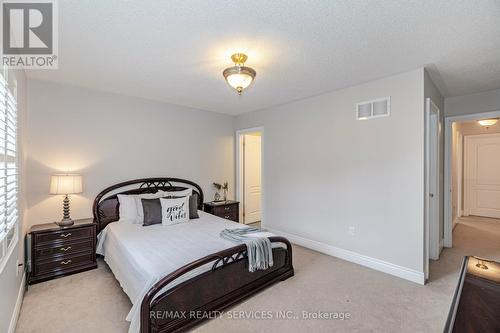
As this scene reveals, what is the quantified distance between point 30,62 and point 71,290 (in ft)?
8.63

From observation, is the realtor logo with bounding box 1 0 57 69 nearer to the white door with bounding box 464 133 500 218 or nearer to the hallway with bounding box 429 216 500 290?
the hallway with bounding box 429 216 500 290

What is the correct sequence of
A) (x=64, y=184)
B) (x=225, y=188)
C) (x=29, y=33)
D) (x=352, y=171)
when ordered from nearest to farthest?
(x=29, y=33) < (x=64, y=184) < (x=352, y=171) < (x=225, y=188)

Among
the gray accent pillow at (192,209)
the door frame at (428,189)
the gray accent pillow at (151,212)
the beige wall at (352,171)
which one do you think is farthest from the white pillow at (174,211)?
the door frame at (428,189)

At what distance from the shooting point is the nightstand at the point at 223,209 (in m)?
4.57

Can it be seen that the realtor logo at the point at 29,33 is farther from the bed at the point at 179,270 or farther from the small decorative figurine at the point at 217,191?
the small decorative figurine at the point at 217,191

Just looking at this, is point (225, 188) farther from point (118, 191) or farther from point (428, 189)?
point (428, 189)

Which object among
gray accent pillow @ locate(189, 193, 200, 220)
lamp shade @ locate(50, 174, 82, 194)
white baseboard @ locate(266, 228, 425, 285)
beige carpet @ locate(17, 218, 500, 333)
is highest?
lamp shade @ locate(50, 174, 82, 194)

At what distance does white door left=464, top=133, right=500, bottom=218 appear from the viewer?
601 cm

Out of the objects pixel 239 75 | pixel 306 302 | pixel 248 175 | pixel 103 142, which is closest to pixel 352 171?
pixel 306 302

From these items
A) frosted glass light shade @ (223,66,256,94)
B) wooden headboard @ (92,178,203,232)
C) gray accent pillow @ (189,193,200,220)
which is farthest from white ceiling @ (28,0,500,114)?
gray accent pillow @ (189,193,200,220)

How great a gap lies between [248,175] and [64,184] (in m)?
3.52

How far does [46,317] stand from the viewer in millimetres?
2180

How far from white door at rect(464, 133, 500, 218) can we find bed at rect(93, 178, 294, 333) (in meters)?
6.57

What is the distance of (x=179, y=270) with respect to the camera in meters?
1.92
